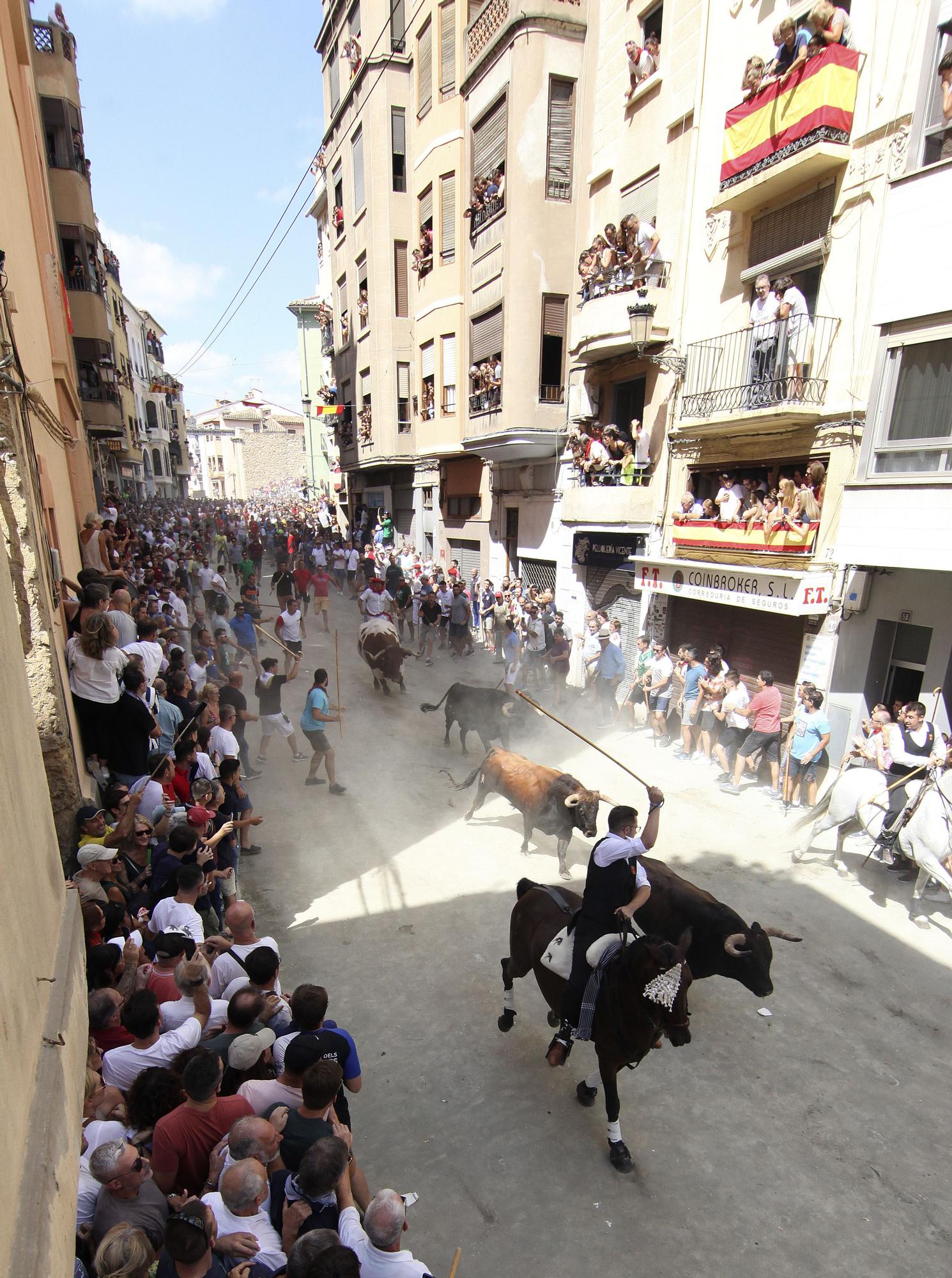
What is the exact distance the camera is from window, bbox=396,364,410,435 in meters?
24.3

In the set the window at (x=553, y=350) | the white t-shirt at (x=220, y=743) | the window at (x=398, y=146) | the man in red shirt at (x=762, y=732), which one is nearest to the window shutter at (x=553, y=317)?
the window at (x=553, y=350)

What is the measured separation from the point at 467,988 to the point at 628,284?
12047 millimetres

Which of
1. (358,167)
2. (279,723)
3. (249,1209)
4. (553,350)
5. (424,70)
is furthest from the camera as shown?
(358,167)

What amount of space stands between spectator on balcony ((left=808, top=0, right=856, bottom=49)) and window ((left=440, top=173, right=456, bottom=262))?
11.5 meters

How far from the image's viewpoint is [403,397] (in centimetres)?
2448

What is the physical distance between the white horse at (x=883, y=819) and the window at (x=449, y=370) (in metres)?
15.5

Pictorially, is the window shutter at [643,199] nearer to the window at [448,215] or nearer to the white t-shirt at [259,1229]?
the window at [448,215]

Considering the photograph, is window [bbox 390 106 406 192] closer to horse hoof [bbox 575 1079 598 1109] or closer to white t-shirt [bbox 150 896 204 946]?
white t-shirt [bbox 150 896 204 946]

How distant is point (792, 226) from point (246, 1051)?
39.3 feet

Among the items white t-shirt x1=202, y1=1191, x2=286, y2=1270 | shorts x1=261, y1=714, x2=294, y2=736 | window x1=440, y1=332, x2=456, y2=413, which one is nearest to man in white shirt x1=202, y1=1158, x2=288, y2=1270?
white t-shirt x1=202, y1=1191, x2=286, y2=1270

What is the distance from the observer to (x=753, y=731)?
932cm

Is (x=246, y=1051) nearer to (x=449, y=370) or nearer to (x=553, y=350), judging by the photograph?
(x=553, y=350)

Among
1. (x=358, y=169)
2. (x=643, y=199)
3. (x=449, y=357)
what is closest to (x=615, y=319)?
(x=643, y=199)

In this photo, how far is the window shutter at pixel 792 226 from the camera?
9055mm
